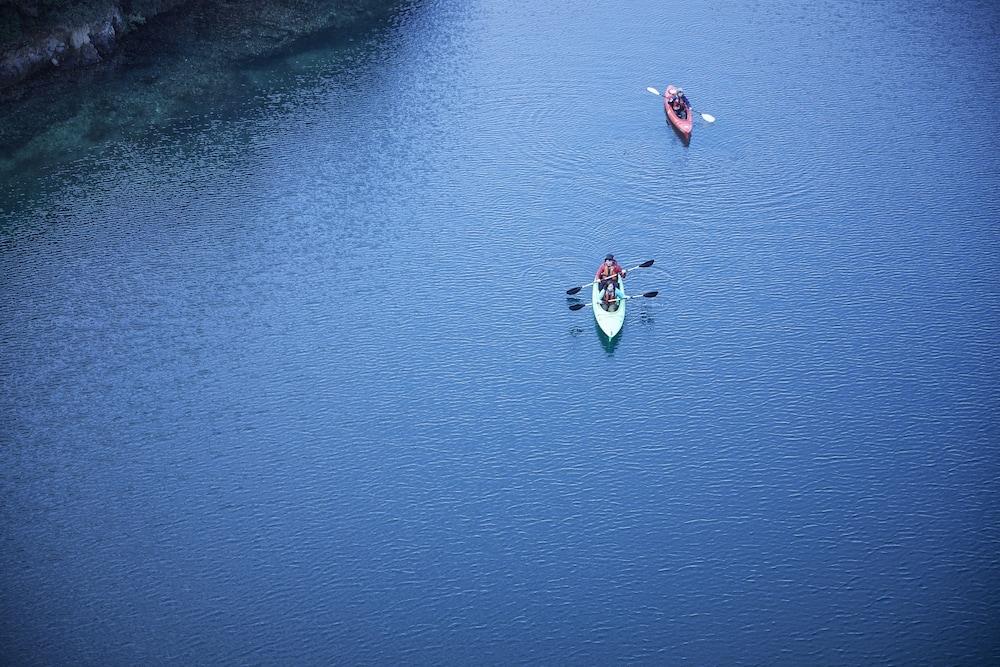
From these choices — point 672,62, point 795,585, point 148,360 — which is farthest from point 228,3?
point 795,585

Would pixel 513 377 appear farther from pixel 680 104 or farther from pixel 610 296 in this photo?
pixel 680 104

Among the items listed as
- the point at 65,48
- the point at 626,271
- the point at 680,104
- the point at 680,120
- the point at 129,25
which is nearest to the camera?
the point at 626,271

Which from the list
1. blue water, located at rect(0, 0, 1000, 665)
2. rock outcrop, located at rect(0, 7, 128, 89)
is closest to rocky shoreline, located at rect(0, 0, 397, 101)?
rock outcrop, located at rect(0, 7, 128, 89)

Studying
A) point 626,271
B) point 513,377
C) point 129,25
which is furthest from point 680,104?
point 129,25

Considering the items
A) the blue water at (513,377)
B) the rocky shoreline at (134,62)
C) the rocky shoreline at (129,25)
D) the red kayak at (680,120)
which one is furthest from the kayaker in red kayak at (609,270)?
the rocky shoreline at (129,25)

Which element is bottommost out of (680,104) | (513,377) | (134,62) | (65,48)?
(513,377)

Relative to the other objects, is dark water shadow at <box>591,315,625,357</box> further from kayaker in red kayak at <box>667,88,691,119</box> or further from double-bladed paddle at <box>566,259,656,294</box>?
kayaker in red kayak at <box>667,88,691,119</box>

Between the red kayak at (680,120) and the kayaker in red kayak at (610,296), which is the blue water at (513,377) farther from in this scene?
the kayaker in red kayak at (610,296)

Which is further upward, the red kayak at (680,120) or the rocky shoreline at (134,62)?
the rocky shoreline at (134,62)
